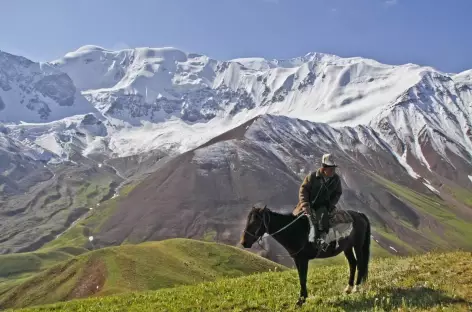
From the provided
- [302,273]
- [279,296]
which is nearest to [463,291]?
[302,273]

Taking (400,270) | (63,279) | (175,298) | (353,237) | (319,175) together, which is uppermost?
(319,175)

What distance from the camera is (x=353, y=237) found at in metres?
18.6

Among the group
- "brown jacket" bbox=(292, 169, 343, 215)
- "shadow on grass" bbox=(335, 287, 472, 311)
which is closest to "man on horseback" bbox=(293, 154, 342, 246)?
"brown jacket" bbox=(292, 169, 343, 215)

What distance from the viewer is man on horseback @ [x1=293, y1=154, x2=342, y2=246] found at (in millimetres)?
17547

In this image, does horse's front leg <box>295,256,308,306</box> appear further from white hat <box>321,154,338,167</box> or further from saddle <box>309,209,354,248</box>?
white hat <box>321,154,338,167</box>

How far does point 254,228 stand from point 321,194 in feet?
9.35

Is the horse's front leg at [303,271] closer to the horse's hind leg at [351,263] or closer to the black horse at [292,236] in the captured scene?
the black horse at [292,236]

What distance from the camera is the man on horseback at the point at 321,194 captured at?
17547 mm

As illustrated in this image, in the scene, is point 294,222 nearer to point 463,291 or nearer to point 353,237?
point 353,237

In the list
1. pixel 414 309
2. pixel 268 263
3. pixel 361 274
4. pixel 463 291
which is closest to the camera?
pixel 414 309

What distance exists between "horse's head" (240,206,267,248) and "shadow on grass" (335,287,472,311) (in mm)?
3564

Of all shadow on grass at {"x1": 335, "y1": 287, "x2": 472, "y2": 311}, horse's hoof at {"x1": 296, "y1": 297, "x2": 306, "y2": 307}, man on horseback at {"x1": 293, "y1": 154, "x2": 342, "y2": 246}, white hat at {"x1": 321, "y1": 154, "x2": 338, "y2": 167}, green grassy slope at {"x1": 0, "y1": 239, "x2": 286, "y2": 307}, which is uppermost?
white hat at {"x1": 321, "y1": 154, "x2": 338, "y2": 167}

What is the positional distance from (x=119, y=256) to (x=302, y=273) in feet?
236

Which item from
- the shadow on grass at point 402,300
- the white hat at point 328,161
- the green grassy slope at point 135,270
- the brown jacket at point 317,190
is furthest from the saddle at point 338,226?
the green grassy slope at point 135,270
